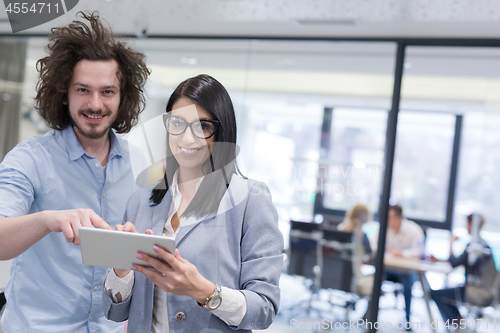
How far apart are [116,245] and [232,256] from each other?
327 mm

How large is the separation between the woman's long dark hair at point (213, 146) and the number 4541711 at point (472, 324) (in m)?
Answer: 2.75

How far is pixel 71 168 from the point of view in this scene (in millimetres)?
1340

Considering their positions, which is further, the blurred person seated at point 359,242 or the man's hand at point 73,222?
the blurred person seated at point 359,242

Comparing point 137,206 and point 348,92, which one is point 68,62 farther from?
point 348,92

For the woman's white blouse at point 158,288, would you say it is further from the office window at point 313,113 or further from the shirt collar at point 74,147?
the office window at point 313,113

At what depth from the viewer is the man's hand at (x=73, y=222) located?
95 cm

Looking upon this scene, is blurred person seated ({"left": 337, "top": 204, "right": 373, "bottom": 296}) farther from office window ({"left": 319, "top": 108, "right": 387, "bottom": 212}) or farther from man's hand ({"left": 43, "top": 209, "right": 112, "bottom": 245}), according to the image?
man's hand ({"left": 43, "top": 209, "right": 112, "bottom": 245})

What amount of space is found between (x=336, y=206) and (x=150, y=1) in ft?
6.69

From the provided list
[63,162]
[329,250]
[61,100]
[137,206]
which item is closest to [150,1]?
[61,100]

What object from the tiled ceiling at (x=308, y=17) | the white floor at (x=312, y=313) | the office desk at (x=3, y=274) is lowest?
the white floor at (x=312, y=313)

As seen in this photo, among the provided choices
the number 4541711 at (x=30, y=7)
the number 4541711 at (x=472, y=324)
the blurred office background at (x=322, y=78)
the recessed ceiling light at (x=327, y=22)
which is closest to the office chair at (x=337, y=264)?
the blurred office background at (x=322, y=78)

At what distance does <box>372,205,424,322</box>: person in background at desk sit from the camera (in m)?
3.95

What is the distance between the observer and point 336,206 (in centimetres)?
330

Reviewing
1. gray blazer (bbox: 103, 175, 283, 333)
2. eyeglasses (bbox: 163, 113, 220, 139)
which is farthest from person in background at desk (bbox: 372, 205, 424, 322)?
eyeglasses (bbox: 163, 113, 220, 139)
